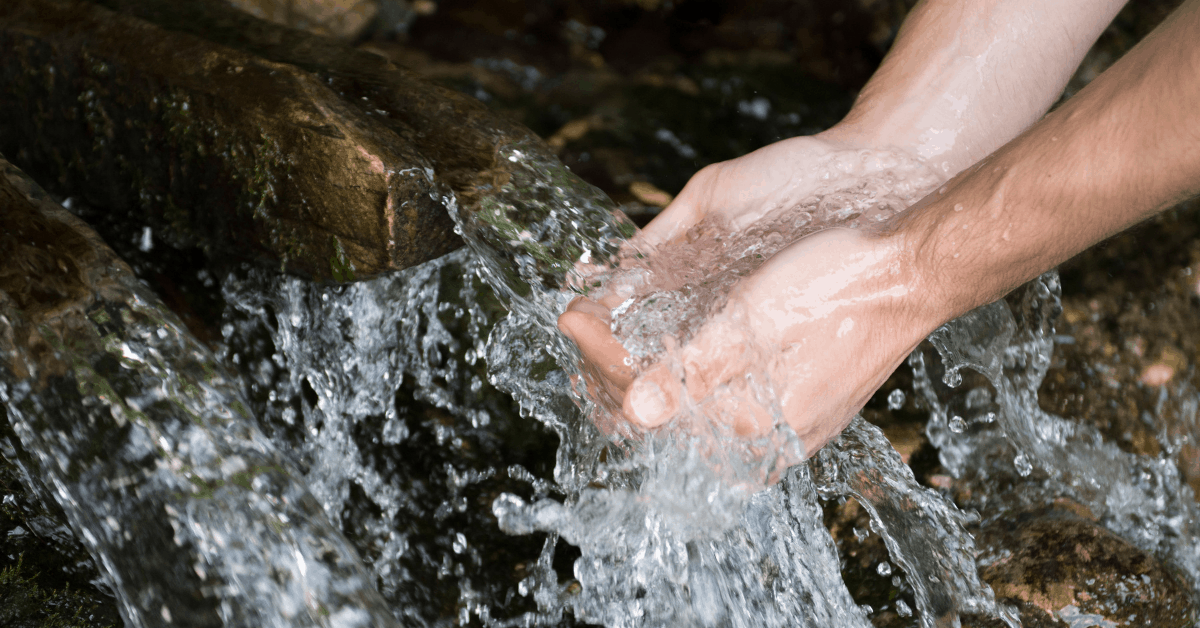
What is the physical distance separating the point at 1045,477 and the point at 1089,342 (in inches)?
15.0

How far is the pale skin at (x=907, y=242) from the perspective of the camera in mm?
1065

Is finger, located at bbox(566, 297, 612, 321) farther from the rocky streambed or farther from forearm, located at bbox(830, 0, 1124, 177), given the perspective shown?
forearm, located at bbox(830, 0, 1124, 177)

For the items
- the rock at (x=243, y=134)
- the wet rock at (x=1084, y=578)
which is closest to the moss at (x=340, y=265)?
the rock at (x=243, y=134)

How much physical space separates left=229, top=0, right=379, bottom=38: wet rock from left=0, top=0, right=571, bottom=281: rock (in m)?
1.06

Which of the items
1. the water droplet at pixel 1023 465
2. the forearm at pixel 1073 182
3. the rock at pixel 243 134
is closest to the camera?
the forearm at pixel 1073 182

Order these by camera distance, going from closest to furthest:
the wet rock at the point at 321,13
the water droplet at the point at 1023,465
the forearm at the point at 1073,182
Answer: the forearm at the point at 1073,182 < the water droplet at the point at 1023,465 < the wet rock at the point at 321,13

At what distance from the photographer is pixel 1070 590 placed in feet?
4.89

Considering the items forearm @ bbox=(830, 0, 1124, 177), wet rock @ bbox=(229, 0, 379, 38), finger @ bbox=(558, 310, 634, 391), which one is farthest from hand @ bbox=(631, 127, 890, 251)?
wet rock @ bbox=(229, 0, 379, 38)

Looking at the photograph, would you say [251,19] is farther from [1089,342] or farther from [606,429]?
[1089,342]

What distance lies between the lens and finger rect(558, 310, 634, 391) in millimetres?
1271

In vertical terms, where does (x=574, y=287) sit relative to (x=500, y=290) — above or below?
above

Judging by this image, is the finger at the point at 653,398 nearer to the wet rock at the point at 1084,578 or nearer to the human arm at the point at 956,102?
the human arm at the point at 956,102

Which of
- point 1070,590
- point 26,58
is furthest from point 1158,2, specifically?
point 26,58

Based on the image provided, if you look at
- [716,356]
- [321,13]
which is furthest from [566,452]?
[321,13]
